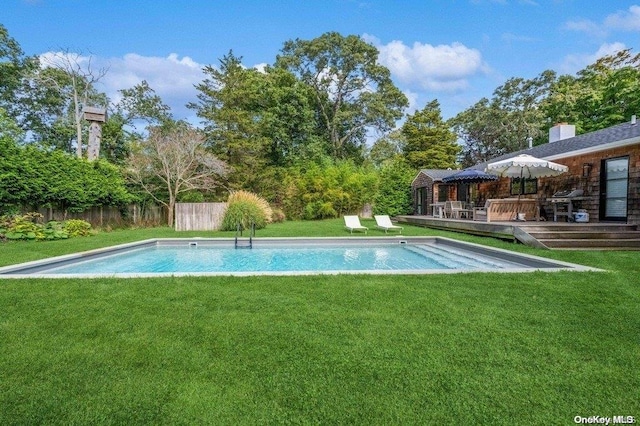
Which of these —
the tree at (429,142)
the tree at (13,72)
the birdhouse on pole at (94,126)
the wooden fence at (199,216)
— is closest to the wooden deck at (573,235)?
the wooden fence at (199,216)

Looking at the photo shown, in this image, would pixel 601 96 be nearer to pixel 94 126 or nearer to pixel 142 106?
pixel 94 126

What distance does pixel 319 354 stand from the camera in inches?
96.5

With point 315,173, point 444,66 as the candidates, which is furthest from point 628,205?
point 444,66

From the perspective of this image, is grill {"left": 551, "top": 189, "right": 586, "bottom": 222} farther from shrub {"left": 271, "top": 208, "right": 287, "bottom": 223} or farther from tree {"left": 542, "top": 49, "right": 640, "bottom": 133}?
tree {"left": 542, "top": 49, "right": 640, "bottom": 133}

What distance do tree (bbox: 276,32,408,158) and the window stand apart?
53.3 feet

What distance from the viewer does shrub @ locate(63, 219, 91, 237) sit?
10969 mm

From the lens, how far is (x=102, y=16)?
1285cm

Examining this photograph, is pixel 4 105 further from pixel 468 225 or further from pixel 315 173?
pixel 468 225

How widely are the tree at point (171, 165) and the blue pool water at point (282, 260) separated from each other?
6707 millimetres

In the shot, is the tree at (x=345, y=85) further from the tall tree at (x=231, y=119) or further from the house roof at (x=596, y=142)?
the house roof at (x=596, y=142)

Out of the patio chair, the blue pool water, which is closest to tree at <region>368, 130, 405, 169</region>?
the patio chair

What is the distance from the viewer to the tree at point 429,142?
83.1 ft

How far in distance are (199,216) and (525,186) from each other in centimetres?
1283

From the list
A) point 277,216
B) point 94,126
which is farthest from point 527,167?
point 94,126
